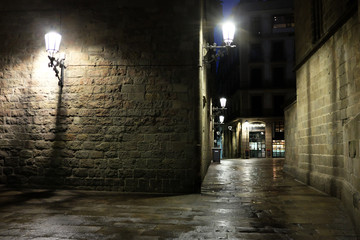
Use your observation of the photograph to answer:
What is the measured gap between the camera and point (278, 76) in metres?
35.1

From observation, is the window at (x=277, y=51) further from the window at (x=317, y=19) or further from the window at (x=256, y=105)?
the window at (x=317, y=19)

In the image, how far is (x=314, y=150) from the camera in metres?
9.04

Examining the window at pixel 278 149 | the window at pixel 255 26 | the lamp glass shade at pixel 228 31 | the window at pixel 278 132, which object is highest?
the window at pixel 255 26

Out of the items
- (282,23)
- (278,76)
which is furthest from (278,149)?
(282,23)

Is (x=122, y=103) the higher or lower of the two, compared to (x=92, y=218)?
higher

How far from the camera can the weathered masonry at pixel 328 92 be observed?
6.30 meters

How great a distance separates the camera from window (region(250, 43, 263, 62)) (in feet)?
116

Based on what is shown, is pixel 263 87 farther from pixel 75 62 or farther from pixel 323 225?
pixel 323 225

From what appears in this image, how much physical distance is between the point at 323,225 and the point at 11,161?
7.91 meters

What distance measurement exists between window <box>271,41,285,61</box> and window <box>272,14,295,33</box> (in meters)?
1.50

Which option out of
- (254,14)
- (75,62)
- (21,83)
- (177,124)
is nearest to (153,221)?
(177,124)

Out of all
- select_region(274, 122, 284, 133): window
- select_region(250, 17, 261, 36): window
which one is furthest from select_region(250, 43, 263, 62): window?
select_region(274, 122, 284, 133): window

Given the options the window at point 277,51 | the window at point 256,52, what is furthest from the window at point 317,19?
the window at point 277,51

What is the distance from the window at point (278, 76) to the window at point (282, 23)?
461 centimetres
